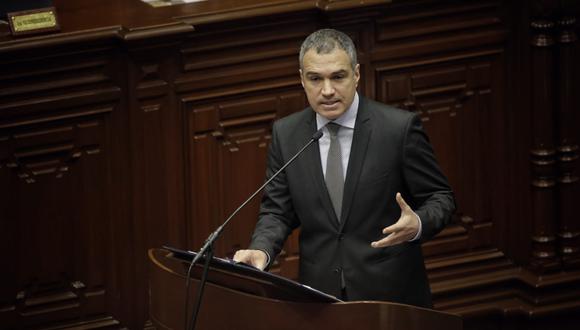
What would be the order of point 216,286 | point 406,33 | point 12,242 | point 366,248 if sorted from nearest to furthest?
point 216,286, point 366,248, point 12,242, point 406,33

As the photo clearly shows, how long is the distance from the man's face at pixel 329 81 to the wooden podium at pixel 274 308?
1.99ft

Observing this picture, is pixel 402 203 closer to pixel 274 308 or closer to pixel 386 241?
pixel 386 241

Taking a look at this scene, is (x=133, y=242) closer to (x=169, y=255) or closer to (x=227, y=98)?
(x=227, y=98)

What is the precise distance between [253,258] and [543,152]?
187cm

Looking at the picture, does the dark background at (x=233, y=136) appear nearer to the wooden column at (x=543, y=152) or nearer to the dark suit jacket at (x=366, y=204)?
the wooden column at (x=543, y=152)

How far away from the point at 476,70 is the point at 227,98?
918 millimetres

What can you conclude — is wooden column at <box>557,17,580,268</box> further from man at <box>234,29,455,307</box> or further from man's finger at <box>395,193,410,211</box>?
man's finger at <box>395,193,410,211</box>

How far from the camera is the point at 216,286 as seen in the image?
9.07ft

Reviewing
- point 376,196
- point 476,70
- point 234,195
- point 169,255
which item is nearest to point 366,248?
point 376,196

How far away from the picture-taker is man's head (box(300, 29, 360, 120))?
3158 mm

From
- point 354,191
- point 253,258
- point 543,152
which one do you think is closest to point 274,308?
point 253,258

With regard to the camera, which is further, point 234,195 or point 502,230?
point 502,230

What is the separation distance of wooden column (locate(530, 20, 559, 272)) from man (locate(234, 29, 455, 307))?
1.39 metres

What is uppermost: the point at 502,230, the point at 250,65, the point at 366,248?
the point at 250,65
